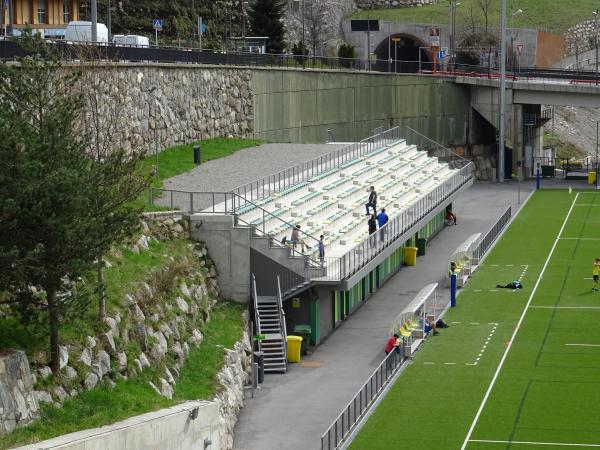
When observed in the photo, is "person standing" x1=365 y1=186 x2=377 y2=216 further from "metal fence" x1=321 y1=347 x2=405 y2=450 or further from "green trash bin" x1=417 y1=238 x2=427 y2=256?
"metal fence" x1=321 y1=347 x2=405 y2=450

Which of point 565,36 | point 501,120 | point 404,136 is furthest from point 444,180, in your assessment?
point 565,36

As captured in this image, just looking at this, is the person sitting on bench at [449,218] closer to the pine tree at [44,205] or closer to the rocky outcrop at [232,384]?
the rocky outcrop at [232,384]

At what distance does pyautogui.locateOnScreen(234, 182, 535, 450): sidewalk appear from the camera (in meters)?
37.9

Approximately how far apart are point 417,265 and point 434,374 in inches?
742

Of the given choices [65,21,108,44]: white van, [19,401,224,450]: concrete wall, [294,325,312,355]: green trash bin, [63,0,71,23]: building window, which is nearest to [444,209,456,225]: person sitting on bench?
[65,21,108,44]: white van

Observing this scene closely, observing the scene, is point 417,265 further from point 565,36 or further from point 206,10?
point 565,36

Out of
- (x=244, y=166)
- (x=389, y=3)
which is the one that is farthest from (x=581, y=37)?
(x=244, y=166)

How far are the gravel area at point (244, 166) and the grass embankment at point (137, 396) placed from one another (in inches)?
366

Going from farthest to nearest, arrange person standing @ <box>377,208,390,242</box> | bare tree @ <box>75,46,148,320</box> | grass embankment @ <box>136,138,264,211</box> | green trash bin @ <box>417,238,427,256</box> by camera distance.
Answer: green trash bin @ <box>417,238,427,256</box> < person standing @ <box>377,208,390,242</box> < grass embankment @ <box>136,138,264,211</box> < bare tree @ <box>75,46,148,320</box>

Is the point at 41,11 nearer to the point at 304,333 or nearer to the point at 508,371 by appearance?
the point at 304,333

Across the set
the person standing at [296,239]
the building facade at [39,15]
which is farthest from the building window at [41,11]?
the person standing at [296,239]

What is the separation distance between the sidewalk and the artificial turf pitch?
1.32 metres

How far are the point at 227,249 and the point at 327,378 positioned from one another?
226 inches

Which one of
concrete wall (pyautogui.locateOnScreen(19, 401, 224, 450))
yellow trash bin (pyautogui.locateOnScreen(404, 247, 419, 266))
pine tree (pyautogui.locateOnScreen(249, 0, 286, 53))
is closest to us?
concrete wall (pyautogui.locateOnScreen(19, 401, 224, 450))
